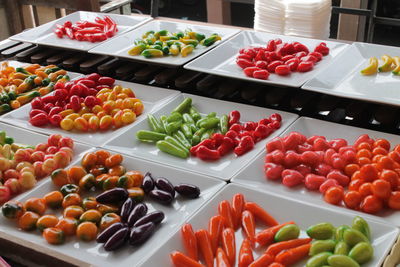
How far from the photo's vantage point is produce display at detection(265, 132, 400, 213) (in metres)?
1.57

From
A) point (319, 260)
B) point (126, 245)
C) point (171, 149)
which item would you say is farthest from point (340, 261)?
point (171, 149)

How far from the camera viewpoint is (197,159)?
6.33 feet

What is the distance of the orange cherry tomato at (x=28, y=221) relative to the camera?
160 centimetres

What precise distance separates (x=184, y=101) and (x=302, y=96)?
495mm

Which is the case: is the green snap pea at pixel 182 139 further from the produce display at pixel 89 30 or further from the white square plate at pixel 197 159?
the produce display at pixel 89 30

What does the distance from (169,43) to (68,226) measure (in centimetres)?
128

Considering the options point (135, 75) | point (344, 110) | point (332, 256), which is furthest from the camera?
point (135, 75)

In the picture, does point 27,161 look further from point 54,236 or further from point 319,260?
point 319,260

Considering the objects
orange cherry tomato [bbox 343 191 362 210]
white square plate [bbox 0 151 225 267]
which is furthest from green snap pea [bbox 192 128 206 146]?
orange cherry tomato [bbox 343 191 362 210]

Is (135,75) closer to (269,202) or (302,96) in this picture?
(302,96)

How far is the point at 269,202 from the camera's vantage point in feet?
5.42

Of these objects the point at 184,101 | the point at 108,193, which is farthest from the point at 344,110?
the point at 108,193

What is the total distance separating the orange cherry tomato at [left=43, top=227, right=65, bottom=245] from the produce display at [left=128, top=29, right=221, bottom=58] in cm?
114

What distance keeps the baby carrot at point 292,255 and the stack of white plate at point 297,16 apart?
2104mm
